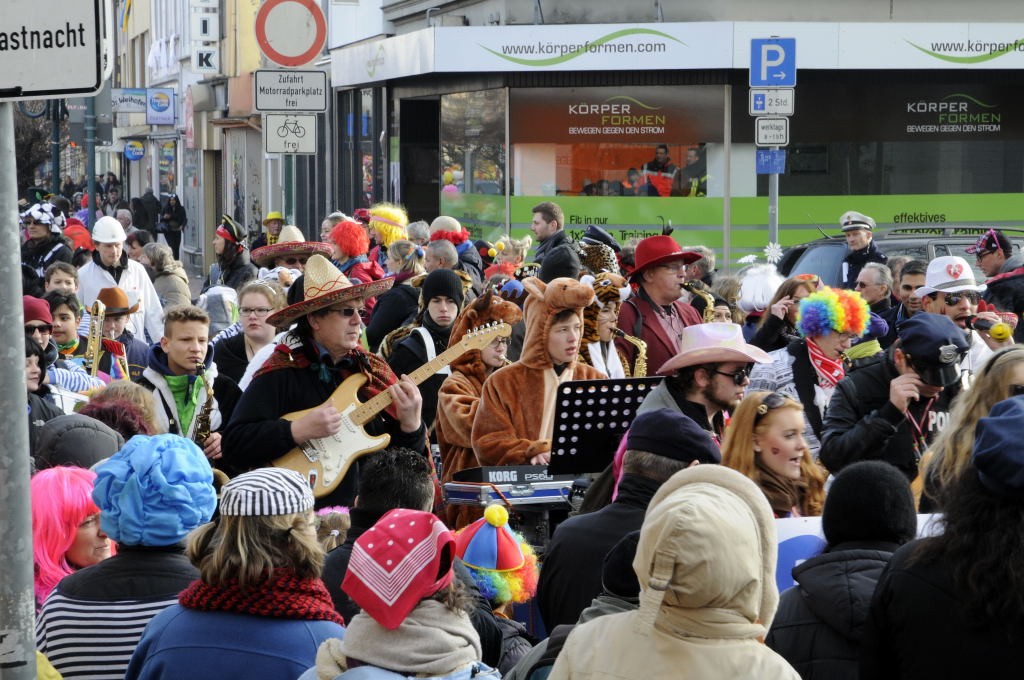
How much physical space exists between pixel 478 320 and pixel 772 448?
265cm

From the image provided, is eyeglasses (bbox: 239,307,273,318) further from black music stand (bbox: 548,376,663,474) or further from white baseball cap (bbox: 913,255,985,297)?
white baseball cap (bbox: 913,255,985,297)

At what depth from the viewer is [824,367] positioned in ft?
24.2

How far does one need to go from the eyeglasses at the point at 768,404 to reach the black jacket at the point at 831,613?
151 centimetres

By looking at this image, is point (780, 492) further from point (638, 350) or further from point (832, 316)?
point (638, 350)

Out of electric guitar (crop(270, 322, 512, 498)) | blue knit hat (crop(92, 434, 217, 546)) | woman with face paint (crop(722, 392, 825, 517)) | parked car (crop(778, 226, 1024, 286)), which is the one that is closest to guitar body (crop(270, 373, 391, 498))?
electric guitar (crop(270, 322, 512, 498))

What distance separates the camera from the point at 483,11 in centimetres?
2361

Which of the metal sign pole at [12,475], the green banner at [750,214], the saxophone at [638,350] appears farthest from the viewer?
the green banner at [750,214]

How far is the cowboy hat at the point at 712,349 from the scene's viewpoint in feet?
19.0

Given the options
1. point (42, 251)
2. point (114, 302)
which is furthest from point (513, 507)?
point (42, 251)

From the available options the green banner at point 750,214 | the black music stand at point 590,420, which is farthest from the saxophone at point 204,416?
the green banner at point 750,214

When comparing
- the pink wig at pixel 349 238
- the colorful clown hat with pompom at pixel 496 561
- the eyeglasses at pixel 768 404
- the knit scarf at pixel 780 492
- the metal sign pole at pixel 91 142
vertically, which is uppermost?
the metal sign pole at pixel 91 142

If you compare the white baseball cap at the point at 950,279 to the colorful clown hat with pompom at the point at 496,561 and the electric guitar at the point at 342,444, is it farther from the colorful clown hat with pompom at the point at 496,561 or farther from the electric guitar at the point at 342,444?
the colorful clown hat with pompom at the point at 496,561

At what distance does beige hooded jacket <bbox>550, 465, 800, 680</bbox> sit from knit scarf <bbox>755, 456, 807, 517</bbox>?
8.18ft

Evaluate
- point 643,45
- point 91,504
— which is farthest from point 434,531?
point 643,45
